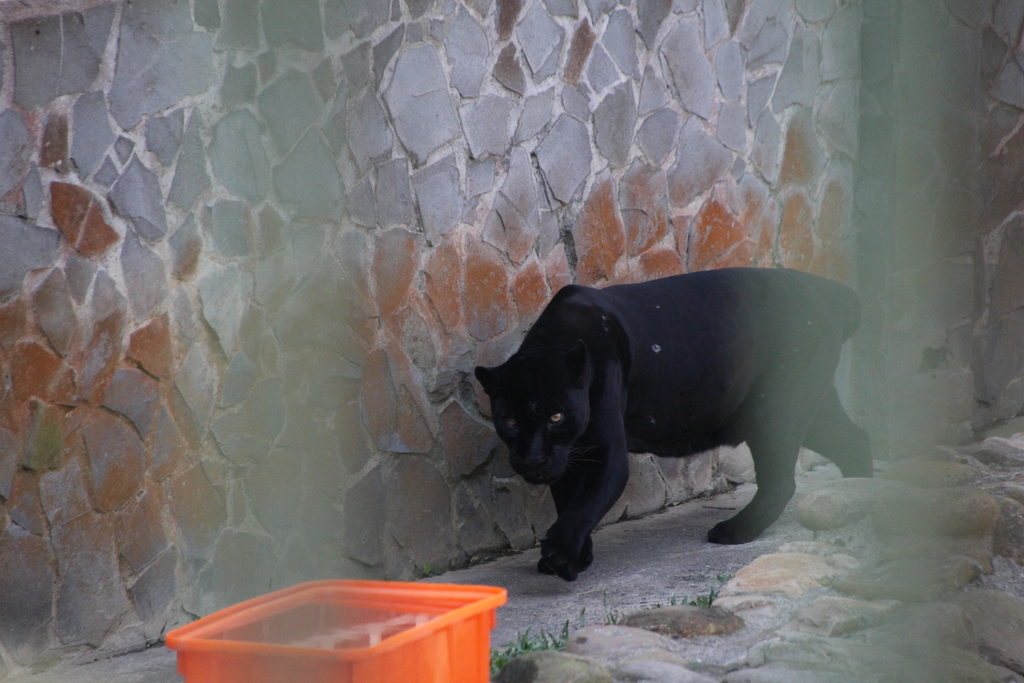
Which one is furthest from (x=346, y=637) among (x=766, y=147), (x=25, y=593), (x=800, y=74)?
(x=800, y=74)

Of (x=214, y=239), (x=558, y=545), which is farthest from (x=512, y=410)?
(x=214, y=239)

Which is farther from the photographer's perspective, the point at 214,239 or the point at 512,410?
the point at 512,410

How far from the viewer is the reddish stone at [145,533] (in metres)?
2.69

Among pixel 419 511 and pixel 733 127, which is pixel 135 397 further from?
pixel 733 127

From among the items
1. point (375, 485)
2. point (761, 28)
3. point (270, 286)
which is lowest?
point (375, 485)

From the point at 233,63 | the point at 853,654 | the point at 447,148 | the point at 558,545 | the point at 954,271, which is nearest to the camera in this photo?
the point at 853,654

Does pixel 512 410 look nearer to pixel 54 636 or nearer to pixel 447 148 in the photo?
pixel 447 148

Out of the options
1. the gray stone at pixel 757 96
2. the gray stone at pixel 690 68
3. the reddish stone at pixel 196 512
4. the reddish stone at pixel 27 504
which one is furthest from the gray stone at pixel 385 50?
the gray stone at pixel 757 96

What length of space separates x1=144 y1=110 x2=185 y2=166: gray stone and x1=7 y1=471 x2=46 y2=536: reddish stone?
0.86 m

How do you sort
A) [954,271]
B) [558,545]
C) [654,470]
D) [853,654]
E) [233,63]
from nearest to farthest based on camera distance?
[853,654], [233,63], [558,545], [654,470], [954,271]

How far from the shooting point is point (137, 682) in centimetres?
247

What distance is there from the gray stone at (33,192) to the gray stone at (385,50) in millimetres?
1094

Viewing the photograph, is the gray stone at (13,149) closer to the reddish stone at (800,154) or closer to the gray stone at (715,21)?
the gray stone at (715,21)

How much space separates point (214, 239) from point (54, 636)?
1.09 m
